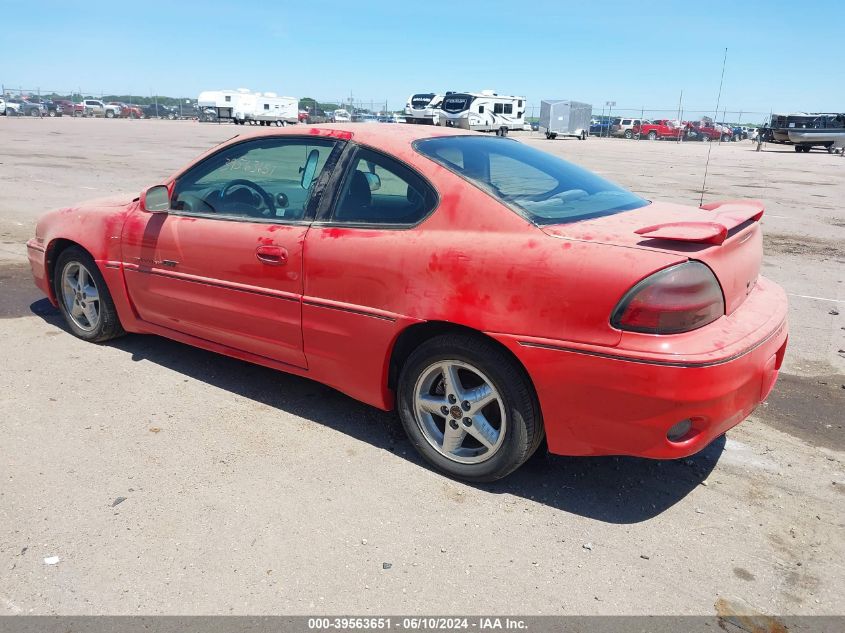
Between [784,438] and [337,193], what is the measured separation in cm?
278

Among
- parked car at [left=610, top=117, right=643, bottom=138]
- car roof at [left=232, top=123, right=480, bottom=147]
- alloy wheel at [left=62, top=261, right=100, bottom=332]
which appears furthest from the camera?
parked car at [left=610, top=117, right=643, bottom=138]

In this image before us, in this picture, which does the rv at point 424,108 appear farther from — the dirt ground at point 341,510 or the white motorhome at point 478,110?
the dirt ground at point 341,510

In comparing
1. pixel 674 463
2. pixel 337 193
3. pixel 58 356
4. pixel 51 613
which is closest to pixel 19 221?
pixel 58 356

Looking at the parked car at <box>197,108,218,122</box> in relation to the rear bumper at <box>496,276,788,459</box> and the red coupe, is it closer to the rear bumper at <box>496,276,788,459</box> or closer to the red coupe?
the red coupe

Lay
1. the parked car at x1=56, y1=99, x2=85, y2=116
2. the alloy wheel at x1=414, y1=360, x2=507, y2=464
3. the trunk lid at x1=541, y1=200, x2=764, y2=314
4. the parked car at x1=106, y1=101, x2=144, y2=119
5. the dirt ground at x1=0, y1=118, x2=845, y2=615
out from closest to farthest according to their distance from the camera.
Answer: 1. the dirt ground at x1=0, y1=118, x2=845, y2=615
2. the trunk lid at x1=541, y1=200, x2=764, y2=314
3. the alloy wheel at x1=414, y1=360, x2=507, y2=464
4. the parked car at x1=56, y1=99, x2=85, y2=116
5. the parked car at x1=106, y1=101, x2=144, y2=119

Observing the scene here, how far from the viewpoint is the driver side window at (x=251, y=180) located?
3873 mm

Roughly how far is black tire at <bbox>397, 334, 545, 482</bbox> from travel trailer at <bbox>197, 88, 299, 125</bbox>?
57.7 meters

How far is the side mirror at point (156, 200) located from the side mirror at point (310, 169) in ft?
2.86

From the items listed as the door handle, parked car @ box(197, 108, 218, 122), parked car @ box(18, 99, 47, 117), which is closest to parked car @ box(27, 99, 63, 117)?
parked car @ box(18, 99, 47, 117)

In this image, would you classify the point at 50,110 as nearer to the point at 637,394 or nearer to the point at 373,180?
the point at 373,180

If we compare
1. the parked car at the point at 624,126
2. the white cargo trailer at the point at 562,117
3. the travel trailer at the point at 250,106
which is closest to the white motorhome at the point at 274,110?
the travel trailer at the point at 250,106

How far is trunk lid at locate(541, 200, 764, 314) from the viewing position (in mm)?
2777

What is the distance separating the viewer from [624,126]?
64.1 meters

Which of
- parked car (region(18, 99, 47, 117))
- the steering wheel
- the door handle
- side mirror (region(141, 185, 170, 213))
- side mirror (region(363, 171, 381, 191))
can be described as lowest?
parked car (region(18, 99, 47, 117))
